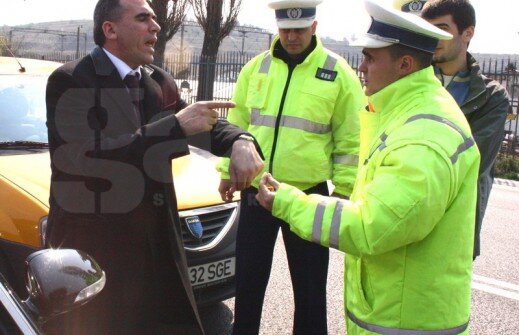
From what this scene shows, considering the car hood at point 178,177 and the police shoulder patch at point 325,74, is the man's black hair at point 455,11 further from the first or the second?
the car hood at point 178,177

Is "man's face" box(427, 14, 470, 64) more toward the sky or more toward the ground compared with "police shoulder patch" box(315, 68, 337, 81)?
more toward the sky

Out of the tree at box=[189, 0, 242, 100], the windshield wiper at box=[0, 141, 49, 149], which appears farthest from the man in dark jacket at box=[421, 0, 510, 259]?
the tree at box=[189, 0, 242, 100]

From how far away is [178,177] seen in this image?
3781 mm

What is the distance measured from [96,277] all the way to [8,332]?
1.41 ft

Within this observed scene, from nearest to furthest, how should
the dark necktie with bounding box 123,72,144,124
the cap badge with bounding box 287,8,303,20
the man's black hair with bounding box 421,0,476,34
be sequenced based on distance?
the dark necktie with bounding box 123,72,144,124, the man's black hair with bounding box 421,0,476,34, the cap badge with bounding box 287,8,303,20

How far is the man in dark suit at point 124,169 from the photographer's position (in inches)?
91.8

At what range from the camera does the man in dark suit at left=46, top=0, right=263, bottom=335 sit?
2332 mm

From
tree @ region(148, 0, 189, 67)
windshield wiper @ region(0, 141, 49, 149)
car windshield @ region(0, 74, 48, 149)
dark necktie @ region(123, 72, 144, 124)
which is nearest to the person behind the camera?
dark necktie @ region(123, 72, 144, 124)

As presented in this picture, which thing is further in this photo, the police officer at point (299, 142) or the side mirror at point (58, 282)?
the police officer at point (299, 142)

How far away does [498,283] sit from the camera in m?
5.00

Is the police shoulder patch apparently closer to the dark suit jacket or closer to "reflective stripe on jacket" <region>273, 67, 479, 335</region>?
the dark suit jacket

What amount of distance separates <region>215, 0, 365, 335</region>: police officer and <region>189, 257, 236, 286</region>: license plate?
257 millimetres

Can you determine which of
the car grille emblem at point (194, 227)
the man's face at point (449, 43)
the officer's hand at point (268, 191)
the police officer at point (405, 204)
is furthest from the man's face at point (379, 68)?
the car grille emblem at point (194, 227)

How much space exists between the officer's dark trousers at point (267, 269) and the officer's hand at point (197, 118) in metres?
0.93
